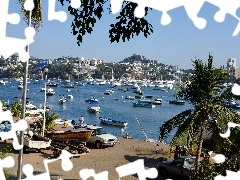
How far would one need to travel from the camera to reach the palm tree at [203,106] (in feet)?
30.3

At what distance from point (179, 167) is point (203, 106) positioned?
4.55 metres

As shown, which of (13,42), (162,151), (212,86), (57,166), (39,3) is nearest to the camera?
(13,42)

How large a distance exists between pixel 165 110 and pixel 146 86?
93.0m

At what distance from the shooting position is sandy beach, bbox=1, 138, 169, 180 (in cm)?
1358

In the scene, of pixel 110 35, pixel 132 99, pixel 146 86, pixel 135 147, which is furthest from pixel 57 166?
pixel 146 86

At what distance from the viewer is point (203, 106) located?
Result: 936cm

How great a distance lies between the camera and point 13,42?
3080 mm

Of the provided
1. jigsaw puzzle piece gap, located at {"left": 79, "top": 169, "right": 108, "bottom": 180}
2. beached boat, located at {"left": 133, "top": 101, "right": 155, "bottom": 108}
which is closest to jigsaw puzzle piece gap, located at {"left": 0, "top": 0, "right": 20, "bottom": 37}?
jigsaw puzzle piece gap, located at {"left": 79, "top": 169, "right": 108, "bottom": 180}

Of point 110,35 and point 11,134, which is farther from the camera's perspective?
point 110,35

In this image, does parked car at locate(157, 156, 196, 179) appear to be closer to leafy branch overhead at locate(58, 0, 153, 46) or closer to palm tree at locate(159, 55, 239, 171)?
palm tree at locate(159, 55, 239, 171)

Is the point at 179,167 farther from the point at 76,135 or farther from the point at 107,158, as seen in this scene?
the point at 76,135

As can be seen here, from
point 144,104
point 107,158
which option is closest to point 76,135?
point 107,158

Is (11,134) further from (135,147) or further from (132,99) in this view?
(132,99)

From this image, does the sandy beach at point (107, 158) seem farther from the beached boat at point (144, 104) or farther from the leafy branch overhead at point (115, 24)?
the beached boat at point (144, 104)
